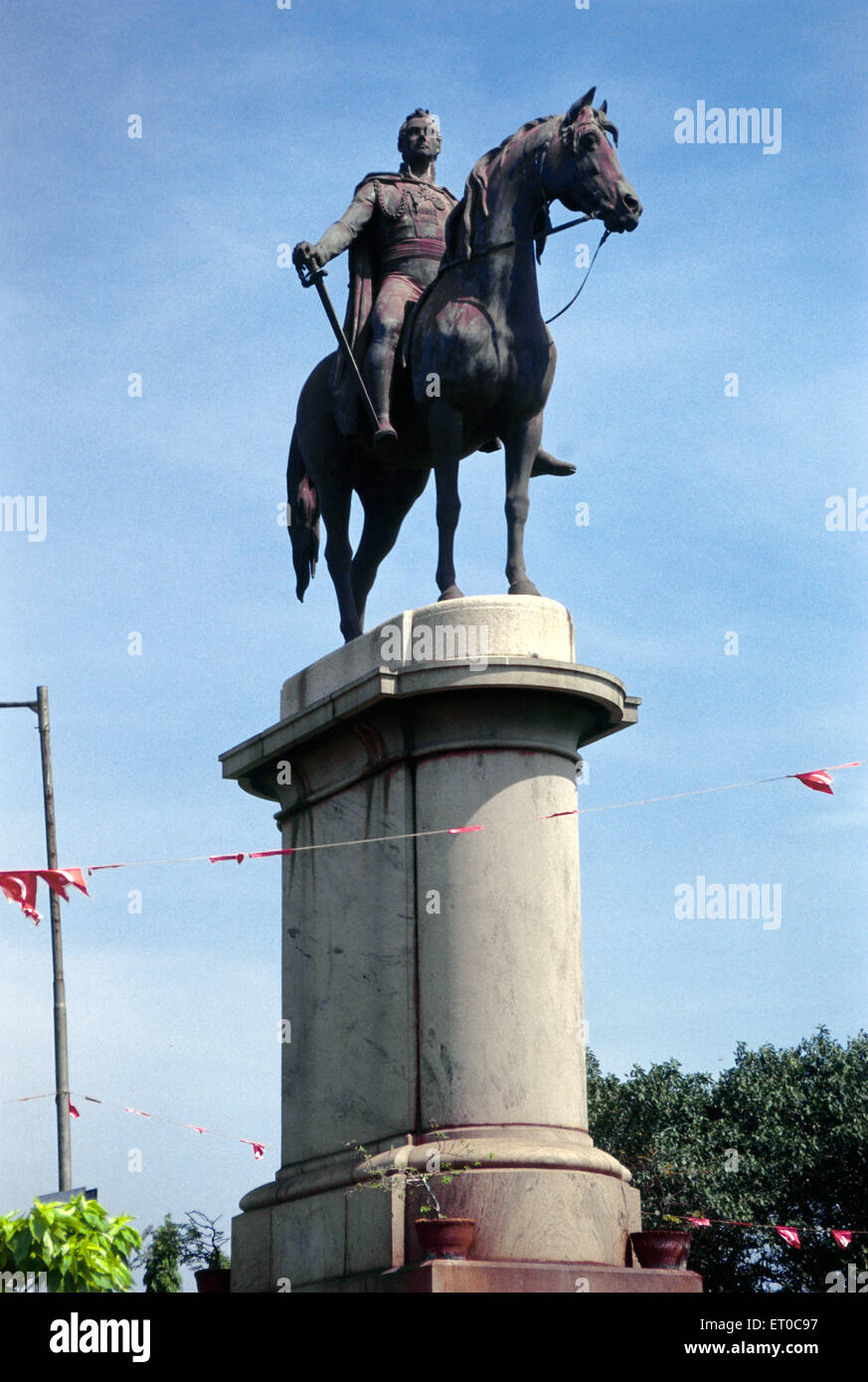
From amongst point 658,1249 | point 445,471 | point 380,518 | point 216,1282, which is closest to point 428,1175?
point 658,1249

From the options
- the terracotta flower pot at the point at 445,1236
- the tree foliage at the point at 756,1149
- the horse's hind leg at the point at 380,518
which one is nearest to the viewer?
the terracotta flower pot at the point at 445,1236

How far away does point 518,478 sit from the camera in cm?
1307

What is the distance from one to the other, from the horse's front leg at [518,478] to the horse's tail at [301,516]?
7.55 feet

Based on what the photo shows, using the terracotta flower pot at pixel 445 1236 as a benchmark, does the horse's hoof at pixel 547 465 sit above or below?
above

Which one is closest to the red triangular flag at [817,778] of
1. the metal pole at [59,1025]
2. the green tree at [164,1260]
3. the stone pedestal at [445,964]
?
the stone pedestal at [445,964]

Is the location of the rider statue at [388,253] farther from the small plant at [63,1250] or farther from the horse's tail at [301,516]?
the small plant at [63,1250]

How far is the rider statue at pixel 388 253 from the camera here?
1352cm

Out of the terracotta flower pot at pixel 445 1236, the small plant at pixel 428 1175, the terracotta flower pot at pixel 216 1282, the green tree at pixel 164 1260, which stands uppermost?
the small plant at pixel 428 1175

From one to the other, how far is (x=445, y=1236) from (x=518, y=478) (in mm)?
5472

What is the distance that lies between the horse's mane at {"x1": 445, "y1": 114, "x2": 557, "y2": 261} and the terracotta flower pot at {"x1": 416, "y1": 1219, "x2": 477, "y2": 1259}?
6.68 meters

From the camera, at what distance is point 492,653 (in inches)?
461

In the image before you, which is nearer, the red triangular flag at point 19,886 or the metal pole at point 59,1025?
the red triangular flag at point 19,886

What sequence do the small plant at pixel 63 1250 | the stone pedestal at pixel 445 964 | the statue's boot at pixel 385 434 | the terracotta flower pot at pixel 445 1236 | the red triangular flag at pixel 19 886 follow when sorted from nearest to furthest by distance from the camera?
the small plant at pixel 63 1250 → the terracotta flower pot at pixel 445 1236 → the stone pedestal at pixel 445 964 → the red triangular flag at pixel 19 886 → the statue's boot at pixel 385 434

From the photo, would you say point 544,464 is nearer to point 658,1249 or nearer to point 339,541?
point 339,541
